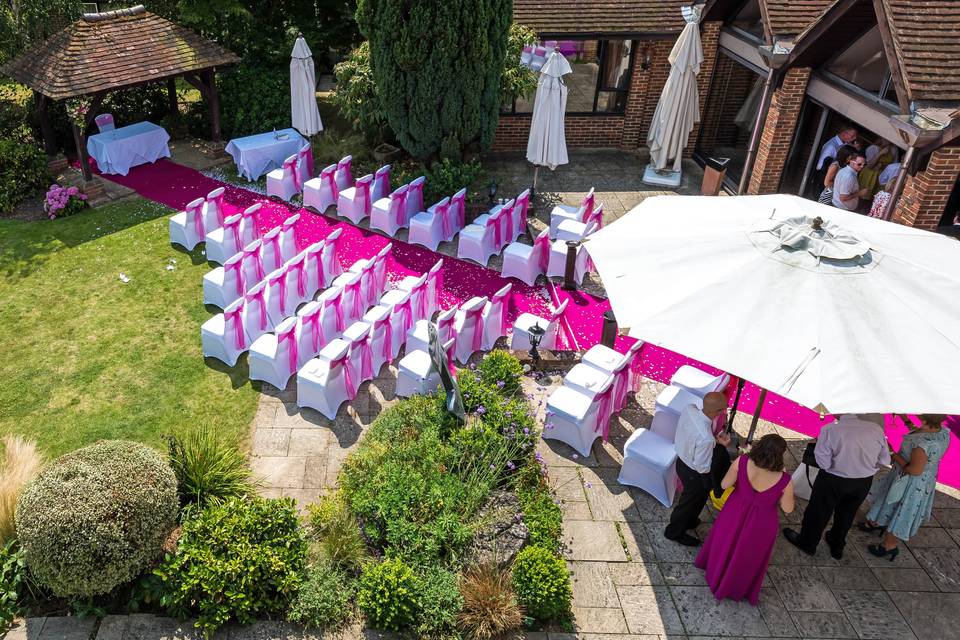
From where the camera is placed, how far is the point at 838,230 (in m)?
7.04

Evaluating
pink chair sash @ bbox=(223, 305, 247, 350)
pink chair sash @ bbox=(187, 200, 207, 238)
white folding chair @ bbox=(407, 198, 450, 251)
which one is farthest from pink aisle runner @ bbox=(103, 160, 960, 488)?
pink chair sash @ bbox=(223, 305, 247, 350)

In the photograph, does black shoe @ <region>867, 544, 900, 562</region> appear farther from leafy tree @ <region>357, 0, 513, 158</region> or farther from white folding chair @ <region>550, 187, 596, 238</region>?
leafy tree @ <region>357, 0, 513, 158</region>

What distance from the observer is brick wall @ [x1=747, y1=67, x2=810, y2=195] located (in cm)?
1301

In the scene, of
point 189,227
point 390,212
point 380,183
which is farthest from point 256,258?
point 380,183

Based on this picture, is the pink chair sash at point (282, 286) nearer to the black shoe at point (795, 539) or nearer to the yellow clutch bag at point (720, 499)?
the yellow clutch bag at point (720, 499)

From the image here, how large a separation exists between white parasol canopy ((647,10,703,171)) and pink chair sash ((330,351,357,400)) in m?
9.03

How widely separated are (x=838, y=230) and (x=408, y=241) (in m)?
7.49

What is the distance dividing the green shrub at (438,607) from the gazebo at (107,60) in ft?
37.6

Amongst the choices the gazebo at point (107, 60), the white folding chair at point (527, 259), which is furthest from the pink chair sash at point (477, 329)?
the gazebo at point (107, 60)

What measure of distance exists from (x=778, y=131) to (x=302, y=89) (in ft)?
29.1

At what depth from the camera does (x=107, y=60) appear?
14.2 m

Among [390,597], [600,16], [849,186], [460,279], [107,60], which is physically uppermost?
[600,16]

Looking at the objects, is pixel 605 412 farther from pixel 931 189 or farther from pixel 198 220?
pixel 198 220

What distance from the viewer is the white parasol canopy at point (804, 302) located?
19.0 ft
